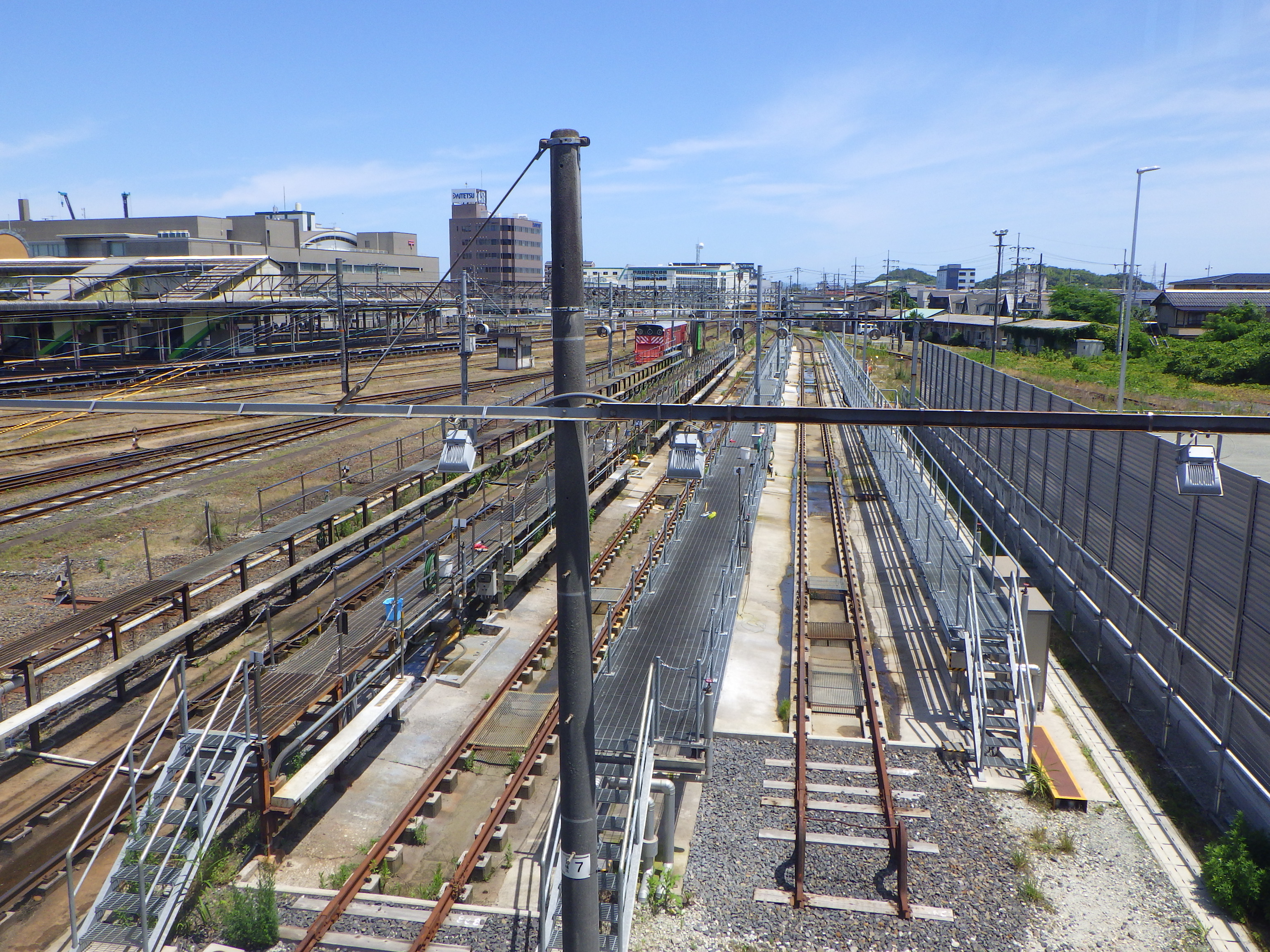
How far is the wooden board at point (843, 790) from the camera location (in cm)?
840

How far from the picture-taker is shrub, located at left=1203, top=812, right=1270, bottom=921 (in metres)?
6.73

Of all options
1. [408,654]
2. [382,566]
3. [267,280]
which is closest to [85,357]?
[267,280]

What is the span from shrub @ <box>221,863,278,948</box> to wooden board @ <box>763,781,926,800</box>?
4.38 metres

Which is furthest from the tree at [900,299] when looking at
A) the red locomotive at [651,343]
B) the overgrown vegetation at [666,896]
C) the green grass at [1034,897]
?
the overgrown vegetation at [666,896]

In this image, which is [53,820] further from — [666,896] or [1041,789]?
[1041,789]

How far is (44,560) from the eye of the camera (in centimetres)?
1441

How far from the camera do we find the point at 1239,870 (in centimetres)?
686

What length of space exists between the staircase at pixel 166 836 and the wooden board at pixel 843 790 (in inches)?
186

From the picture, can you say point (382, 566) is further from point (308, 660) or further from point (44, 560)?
point (44, 560)

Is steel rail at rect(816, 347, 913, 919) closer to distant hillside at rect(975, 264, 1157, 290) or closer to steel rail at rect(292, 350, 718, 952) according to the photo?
steel rail at rect(292, 350, 718, 952)

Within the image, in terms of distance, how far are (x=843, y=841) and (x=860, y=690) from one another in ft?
12.7

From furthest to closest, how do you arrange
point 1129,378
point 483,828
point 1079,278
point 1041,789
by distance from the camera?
point 1079,278 < point 1129,378 < point 1041,789 < point 483,828

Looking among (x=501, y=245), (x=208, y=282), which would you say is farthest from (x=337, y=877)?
(x=501, y=245)

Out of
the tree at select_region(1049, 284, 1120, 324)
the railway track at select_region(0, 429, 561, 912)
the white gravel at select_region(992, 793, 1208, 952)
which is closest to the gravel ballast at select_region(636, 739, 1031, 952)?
the white gravel at select_region(992, 793, 1208, 952)
